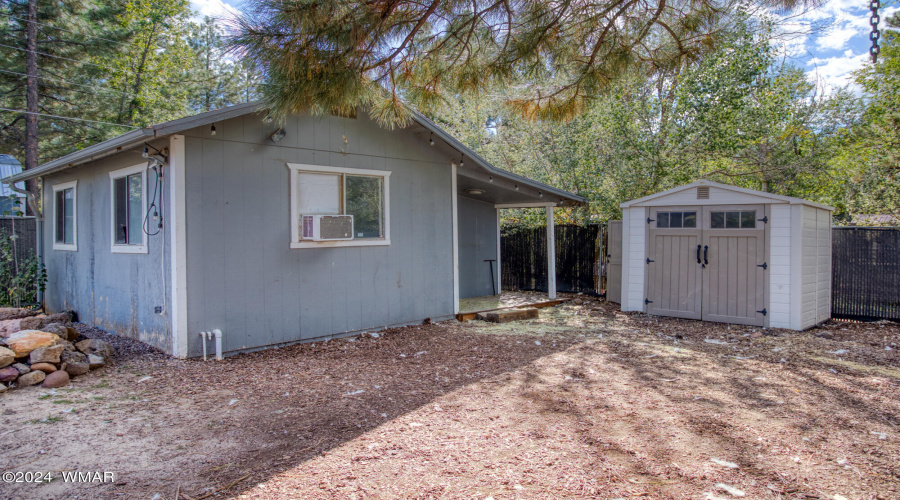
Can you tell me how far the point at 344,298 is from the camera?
649 cm

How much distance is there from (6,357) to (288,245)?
266cm

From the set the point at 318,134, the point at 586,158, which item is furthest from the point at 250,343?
the point at 586,158

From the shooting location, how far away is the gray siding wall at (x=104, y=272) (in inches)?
218

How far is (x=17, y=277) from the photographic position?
28.1 ft

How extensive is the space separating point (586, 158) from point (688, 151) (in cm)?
193

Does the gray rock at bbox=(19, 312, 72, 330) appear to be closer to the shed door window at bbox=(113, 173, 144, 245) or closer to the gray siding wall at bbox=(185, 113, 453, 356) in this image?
the shed door window at bbox=(113, 173, 144, 245)

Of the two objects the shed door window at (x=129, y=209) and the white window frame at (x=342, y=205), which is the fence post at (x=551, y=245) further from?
the shed door window at (x=129, y=209)

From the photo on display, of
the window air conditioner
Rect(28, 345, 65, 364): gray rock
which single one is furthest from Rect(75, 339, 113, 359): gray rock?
the window air conditioner

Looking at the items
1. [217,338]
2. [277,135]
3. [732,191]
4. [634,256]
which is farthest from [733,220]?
[217,338]

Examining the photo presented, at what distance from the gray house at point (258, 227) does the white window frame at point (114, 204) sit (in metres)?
0.03

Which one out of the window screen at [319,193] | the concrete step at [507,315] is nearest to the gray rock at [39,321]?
the window screen at [319,193]

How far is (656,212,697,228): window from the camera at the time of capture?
25.1 ft

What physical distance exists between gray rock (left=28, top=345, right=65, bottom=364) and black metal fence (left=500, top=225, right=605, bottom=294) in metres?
8.37

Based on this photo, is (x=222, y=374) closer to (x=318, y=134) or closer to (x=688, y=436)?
(x=318, y=134)
